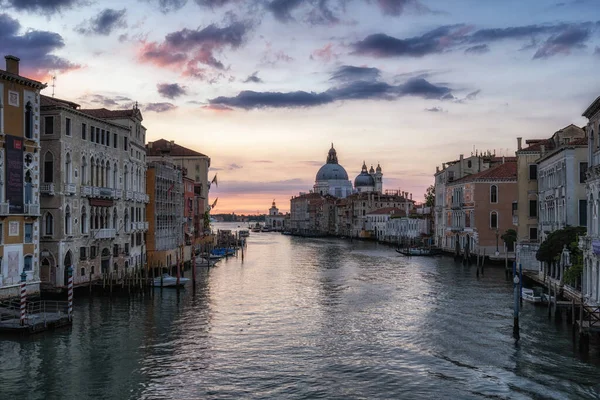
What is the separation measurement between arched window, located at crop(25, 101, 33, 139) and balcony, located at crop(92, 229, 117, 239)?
7.03m

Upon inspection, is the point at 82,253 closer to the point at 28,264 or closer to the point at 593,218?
the point at 28,264

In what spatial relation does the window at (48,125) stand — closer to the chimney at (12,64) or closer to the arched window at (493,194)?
the chimney at (12,64)

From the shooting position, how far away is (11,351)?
1869 cm

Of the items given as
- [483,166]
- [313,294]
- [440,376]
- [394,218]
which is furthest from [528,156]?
[394,218]

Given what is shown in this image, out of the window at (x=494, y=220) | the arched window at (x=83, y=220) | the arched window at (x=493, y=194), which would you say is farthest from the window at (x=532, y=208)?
the arched window at (x=83, y=220)

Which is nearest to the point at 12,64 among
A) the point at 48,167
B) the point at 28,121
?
the point at 28,121

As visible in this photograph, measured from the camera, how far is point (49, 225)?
93.4 ft

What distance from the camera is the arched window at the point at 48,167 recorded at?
93.6 feet

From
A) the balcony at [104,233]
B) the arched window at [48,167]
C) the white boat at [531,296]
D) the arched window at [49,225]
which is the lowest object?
the white boat at [531,296]

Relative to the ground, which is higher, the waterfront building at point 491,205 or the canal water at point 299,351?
the waterfront building at point 491,205

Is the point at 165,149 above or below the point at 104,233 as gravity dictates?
above

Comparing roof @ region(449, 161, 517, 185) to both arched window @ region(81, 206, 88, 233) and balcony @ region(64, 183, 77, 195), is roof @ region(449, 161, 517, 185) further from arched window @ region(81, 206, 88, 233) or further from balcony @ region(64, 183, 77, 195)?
balcony @ region(64, 183, 77, 195)

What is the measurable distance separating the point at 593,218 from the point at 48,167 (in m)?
22.2

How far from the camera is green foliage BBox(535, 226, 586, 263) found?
2712 cm
